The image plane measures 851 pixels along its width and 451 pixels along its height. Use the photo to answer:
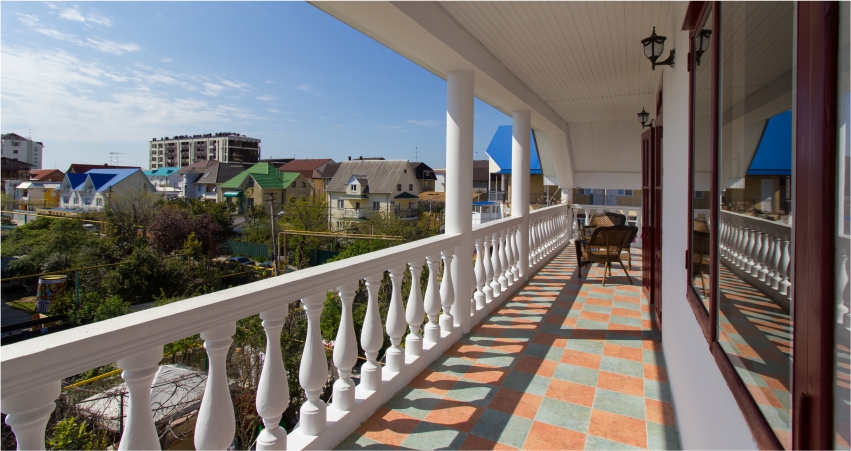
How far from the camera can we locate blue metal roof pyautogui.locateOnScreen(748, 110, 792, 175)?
2.14ft

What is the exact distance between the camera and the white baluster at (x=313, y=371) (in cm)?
197

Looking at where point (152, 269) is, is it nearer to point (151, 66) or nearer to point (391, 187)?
point (391, 187)

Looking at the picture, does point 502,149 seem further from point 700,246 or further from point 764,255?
point 764,255

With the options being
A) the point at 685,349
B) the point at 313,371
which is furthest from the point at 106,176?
the point at 685,349

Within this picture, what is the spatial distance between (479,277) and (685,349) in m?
2.41

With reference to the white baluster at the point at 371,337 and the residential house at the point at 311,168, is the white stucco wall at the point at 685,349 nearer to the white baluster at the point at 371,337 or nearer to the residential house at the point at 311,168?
the white baluster at the point at 371,337

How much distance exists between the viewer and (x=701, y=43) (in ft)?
5.20

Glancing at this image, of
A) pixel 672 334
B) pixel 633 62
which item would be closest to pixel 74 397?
pixel 672 334

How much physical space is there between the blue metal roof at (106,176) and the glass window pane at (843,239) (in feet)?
147

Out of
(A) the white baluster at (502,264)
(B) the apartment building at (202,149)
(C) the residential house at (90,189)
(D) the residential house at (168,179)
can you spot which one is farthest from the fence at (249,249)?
(B) the apartment building at (202,149)

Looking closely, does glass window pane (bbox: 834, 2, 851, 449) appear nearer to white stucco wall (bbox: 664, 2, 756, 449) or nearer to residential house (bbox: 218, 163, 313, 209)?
white stucco wall (bbox: 664, 2, 756, 449)

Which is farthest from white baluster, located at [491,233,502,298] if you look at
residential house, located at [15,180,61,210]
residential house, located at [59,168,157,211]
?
residential house, located at [59,168,157,211]

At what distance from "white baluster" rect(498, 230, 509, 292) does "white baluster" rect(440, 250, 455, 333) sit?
4.79 ft

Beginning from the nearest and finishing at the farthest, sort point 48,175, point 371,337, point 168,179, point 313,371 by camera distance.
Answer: point 313,371 < point 371,337 < point 48,175 < point 168,179
